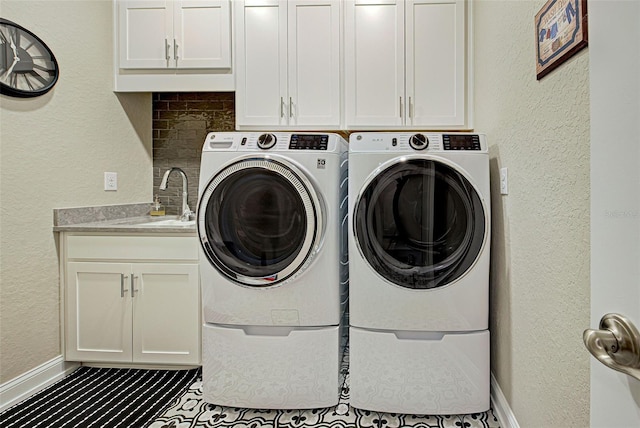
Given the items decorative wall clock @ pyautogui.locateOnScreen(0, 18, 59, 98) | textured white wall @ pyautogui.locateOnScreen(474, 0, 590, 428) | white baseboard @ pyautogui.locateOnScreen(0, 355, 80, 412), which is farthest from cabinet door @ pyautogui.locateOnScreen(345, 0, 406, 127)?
white baseboard @ pyautogui.locateOnScreen(0, 355, 80, 412)

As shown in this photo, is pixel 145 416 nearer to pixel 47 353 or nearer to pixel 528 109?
pixel 47 353

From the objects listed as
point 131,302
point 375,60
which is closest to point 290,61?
point 375,60

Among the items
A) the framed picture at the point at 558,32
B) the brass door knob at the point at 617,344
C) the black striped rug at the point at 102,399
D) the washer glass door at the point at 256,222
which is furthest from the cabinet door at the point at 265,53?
the brass door knob at the point at 617,344

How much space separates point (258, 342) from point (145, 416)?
62 cm

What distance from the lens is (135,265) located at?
2.04 m

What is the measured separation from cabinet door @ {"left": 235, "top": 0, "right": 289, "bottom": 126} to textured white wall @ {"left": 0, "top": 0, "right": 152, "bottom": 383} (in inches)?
33.7

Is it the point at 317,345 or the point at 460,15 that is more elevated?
the point at 460,15

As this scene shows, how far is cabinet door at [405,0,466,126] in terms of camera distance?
221 cm

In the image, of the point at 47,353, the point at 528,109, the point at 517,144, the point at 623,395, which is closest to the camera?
the point at 623,395

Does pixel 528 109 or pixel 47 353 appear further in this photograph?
pixel 47 353

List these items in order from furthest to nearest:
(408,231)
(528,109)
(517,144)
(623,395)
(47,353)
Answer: (47,353) < (408,231) < (517,144) < (528,109) < (623,395)

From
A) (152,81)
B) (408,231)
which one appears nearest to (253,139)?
(408,231)

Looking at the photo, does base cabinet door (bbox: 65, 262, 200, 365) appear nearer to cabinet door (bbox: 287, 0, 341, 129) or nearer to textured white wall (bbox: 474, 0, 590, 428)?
cabinet door (bbox: 287, 0, 341, 129)

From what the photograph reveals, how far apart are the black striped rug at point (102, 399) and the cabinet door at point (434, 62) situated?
203 cm
